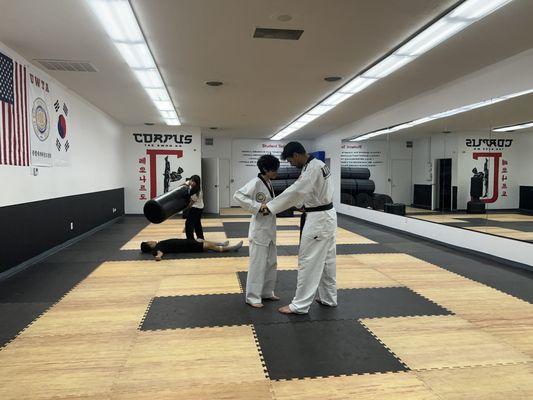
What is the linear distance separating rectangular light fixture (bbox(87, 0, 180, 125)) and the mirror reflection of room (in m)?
4.75

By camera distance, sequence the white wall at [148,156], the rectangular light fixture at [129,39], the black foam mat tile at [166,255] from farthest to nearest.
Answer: the white wall at [148,156], the black foam mat tile at [166,255], the rectangular light fixture at [129,39]

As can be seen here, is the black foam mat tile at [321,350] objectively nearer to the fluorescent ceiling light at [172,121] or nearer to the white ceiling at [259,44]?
the white ceiling at [259,44]

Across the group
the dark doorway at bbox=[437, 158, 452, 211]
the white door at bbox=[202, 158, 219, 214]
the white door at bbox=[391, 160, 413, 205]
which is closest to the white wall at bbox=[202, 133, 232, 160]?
the white door at bbox=[202, 158, 219, 214]

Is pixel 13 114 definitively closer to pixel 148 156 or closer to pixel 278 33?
pixel 278 33

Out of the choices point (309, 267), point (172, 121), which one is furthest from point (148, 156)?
point (309, 267)

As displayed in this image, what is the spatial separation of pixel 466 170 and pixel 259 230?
4673 millimetres

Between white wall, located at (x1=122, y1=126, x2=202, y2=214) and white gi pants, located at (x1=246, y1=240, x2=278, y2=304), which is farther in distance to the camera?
white wall, located at (x1=122, y1=126, x2=202, y2=214)

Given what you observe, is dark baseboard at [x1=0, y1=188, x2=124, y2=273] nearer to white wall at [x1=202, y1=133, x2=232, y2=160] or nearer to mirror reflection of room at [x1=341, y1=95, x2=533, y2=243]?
white wall at [x1=202, y1=133, x2=232, y2=160]

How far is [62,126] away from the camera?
6.31 metres

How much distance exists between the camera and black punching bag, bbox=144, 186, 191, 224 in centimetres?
493

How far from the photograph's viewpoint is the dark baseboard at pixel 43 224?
451 centimetres

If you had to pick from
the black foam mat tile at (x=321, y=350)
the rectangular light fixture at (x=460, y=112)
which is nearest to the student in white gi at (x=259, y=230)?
the black foam mat tile at (x=321, y=350)

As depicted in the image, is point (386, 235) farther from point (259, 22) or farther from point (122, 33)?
point (122, 33)

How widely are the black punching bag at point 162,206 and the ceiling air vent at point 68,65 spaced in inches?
80.4
